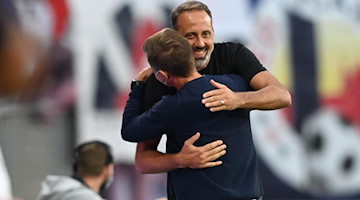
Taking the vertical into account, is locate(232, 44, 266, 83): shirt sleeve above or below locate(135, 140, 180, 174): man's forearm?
above

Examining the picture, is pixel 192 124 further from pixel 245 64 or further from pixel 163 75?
pixel 245 64

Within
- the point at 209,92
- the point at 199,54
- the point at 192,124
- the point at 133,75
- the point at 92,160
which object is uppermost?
the point at 199,54

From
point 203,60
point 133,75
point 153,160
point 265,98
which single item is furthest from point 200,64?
point 133,75

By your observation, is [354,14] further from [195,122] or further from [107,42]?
[195,122]

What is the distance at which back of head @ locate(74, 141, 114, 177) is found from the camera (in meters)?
5.27

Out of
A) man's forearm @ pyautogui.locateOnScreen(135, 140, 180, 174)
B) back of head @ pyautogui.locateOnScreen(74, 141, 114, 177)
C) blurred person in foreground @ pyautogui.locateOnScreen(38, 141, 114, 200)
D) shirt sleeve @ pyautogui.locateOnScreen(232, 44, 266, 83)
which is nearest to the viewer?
man's forearm @ pyautogui.locateOnScreen(135, 140, 180, 174)

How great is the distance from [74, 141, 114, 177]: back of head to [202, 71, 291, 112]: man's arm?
1729mm

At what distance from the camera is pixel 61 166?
8.67m

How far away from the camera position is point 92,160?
5270mm

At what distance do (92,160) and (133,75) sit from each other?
11.4ft

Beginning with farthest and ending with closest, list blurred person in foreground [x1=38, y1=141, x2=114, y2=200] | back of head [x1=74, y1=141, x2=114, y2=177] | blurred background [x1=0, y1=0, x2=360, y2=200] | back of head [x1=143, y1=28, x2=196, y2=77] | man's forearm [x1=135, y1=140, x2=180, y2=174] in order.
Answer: blurred background [x1=0, y1=0, x2=360, y2=200] → back of head [x1=74, y1=141, x2=114, y2=177] → blurred person in foreground [x1=38, y1=141, x2=114, y2=200] → man's forearm [x1=135, y1=140, x2=180, y2=174] → back of head [x1=143, y1=28, x2=196, y2=77]

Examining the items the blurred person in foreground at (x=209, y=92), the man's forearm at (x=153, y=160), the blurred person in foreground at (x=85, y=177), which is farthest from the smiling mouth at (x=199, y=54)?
the blurred person in foreground at (x=85, y=177)

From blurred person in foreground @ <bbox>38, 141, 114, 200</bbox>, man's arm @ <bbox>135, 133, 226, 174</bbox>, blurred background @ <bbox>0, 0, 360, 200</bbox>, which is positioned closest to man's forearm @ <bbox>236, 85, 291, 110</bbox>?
man's arm @ <bbox>135, 133, 226, 174</bbox>

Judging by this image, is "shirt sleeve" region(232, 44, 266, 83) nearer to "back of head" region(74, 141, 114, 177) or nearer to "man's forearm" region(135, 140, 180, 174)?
"man's forearm" region(135, 140, 180, 174)
